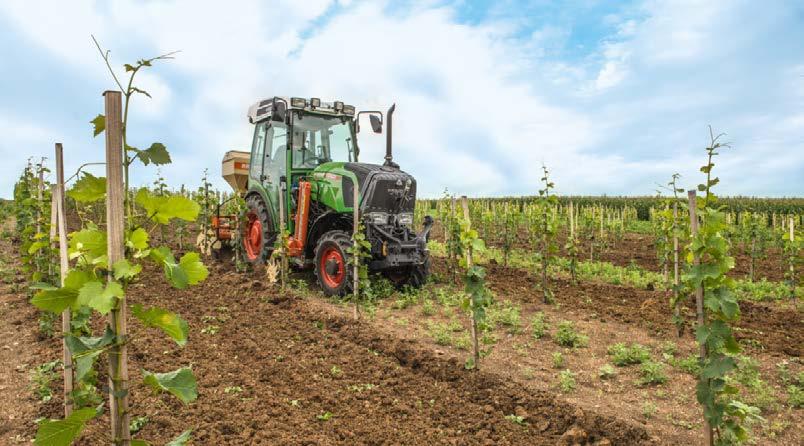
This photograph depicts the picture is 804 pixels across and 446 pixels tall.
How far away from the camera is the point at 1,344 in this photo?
20.5ft

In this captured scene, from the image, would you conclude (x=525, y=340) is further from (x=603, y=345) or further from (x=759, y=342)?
(x=759, y=342)

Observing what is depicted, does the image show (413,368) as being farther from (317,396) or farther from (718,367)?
(718,367)

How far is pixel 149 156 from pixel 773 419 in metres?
5.06

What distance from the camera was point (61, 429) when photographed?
213 cm

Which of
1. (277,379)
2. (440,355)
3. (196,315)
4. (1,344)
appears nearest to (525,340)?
(440,355)

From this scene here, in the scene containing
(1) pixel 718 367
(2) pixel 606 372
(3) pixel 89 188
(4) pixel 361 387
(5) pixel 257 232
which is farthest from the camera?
(5) pixel 257 232

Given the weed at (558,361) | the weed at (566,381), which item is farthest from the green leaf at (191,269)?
the weed at (558,361)

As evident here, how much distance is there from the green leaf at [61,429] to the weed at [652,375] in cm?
468

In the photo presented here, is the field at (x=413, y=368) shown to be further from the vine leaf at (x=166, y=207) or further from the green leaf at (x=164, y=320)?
A: the vine leaf at (x=166, y=207)

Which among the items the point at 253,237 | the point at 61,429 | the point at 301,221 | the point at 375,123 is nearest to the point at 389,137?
the point at 375,123

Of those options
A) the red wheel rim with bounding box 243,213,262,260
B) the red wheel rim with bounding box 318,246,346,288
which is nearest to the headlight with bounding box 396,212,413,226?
the red wheel rim with bounding box 318,246,346,288

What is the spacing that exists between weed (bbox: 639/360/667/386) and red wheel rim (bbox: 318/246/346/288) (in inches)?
165

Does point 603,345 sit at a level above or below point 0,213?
below

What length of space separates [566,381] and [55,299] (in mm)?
4170
